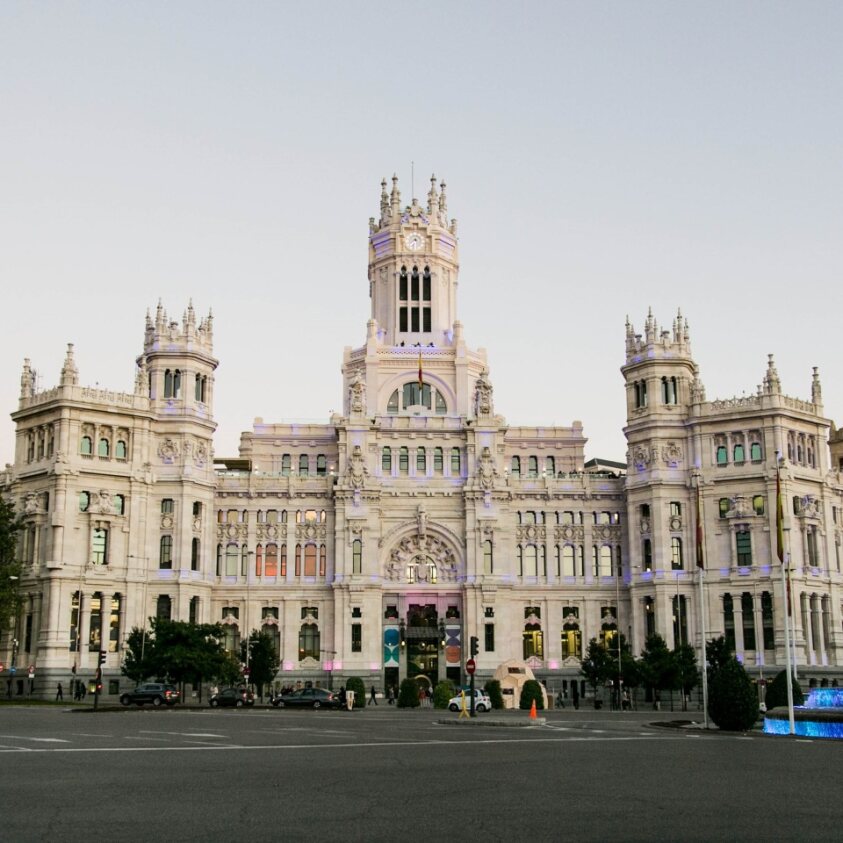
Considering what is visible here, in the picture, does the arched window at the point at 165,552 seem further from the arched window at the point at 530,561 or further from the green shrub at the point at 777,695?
the green shrub at the point at 777,695

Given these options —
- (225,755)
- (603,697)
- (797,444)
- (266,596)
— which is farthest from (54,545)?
(225,755)

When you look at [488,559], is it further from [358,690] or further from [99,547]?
[99,547]

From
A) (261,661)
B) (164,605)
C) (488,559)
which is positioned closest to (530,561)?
(488,559)

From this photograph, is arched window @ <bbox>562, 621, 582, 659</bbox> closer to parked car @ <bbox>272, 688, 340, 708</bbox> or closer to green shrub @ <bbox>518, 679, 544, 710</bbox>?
green shrub @ <bbox>518, 679, 544, 710</bbox>

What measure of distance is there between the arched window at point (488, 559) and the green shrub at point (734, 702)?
61.2 meters

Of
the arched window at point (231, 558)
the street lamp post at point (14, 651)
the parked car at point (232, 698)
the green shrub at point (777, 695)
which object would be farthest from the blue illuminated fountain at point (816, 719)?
the arched window at point (231, 558)

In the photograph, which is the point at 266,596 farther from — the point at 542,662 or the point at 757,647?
the point at 757,647

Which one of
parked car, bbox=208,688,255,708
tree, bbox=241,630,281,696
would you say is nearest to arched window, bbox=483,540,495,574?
tree, bbox=241,630,281,696

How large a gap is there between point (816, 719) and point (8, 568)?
61679 millimetres

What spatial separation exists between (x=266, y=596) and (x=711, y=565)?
38266 millimetres

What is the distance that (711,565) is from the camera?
101812 mm

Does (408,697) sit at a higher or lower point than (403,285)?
lower

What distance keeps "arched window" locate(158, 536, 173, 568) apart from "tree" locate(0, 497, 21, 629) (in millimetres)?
12876

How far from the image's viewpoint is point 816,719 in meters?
43.2
